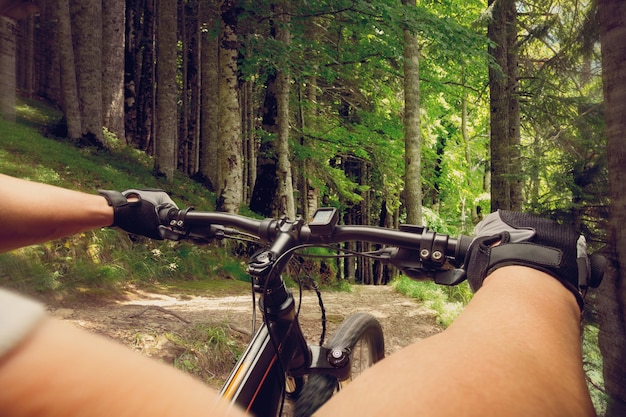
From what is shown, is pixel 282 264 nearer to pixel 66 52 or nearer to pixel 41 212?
pixel 41 212

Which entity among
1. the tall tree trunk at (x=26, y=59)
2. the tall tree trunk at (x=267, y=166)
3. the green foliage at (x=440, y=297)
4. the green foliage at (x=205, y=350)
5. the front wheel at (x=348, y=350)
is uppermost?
the tall tree trunk at (x=26, y=59)

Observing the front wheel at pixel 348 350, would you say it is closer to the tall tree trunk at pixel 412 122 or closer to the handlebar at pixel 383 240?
the handlebar at pixel 383 240

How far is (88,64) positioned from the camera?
1245 centimetres

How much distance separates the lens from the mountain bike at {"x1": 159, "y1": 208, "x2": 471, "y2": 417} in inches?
64.9

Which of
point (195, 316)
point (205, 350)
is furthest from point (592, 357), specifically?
point (195, 316)

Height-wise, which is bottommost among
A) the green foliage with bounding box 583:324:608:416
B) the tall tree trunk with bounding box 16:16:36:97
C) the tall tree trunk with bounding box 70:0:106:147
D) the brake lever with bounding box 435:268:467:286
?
the green foliage with bounding box 583:324:608:416

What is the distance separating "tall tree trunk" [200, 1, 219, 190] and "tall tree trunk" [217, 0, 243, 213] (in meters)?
4.41

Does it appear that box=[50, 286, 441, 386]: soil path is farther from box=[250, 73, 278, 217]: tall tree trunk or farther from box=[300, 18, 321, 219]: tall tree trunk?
box=[300, 18, 321, 219]: tall tree trunk

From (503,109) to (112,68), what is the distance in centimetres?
1125

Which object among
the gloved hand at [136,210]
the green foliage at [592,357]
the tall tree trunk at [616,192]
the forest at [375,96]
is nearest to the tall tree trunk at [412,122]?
the forest at [375,96]

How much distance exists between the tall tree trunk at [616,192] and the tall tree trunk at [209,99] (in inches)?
523

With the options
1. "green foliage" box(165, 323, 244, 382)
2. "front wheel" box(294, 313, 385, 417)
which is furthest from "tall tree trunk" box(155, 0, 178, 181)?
"front wheel" box(294, 313, 385, 417)

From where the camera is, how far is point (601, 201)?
145 inches

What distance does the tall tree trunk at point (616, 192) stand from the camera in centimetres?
297
